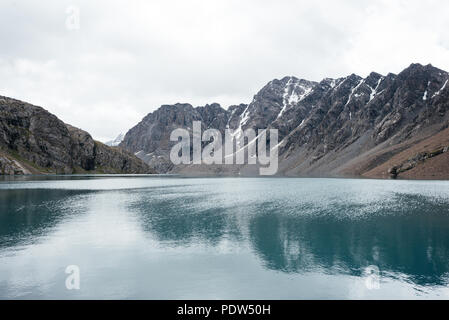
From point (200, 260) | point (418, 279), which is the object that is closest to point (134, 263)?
point (200, 260)

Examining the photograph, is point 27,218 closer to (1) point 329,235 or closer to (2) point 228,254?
(2) point 228,254

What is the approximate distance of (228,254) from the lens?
37062 mm

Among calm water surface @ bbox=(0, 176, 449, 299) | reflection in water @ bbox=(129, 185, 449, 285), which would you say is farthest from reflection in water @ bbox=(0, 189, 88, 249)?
reflection in water @ bbox=(129, 185, 449, 285)

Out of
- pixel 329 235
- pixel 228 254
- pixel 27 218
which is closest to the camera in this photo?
pixel 228 254

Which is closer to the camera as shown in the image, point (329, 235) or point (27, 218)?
point (329, 235)

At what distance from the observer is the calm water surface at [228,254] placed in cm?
2669

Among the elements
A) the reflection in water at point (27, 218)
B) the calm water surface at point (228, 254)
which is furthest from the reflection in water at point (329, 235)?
the reflection in water at point (27, 218)

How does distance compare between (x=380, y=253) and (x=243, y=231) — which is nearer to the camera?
(x=380, y=253)

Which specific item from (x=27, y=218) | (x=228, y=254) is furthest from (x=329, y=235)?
(x=27, y=218)

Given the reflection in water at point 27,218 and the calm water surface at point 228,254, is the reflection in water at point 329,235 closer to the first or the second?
the calm water surface at point 228,254

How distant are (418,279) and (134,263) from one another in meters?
29.5
